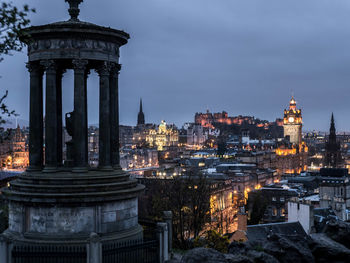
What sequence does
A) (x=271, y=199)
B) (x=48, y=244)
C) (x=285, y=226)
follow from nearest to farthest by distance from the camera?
(x=48, y=244), (x=285, y=226), (x=271, y=199)

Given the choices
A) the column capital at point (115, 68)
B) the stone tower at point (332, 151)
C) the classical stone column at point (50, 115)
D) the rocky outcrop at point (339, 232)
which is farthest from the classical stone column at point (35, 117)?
the stone tower at point (332, 151)

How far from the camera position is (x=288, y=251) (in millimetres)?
13922

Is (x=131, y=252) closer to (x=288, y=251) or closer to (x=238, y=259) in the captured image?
(x=238, y=259)

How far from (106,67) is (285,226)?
111 ft

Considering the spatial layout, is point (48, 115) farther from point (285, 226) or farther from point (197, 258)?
point (285, 226)

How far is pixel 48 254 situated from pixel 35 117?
6426 millimetres

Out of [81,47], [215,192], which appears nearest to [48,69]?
A: [81,47]

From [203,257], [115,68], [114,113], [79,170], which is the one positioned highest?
[115,68]

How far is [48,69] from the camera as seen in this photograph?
18.9 metres

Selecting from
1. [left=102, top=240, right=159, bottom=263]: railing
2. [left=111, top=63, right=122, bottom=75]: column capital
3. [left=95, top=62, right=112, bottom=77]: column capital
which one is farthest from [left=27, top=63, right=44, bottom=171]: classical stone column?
[left=102, top=240, right=159, bottom=263]: railing

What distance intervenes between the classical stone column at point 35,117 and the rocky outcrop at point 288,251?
9.61 meters

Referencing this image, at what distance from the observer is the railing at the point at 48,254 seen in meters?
15.6

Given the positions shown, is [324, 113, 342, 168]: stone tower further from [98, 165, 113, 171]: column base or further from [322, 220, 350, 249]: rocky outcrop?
[322, 220, 350, 249]: rocky outcrop

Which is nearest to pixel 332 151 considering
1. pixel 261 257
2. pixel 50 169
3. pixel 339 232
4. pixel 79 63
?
pixel 339 232
